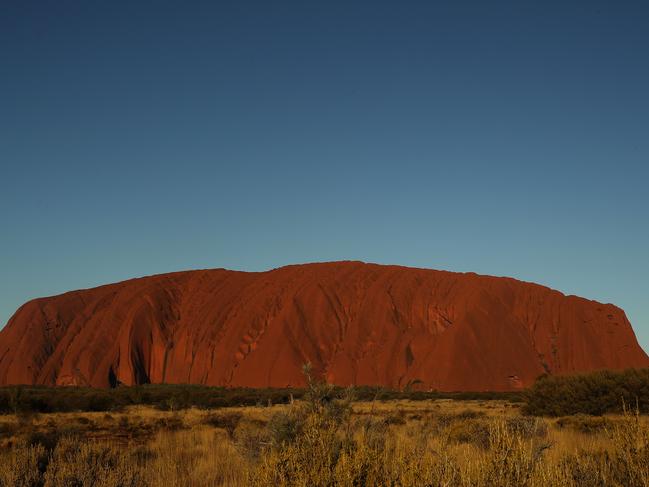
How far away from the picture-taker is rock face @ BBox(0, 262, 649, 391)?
57156mm

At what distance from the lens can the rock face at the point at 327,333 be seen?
5716 centimetres

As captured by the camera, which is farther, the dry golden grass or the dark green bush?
the dark green bush

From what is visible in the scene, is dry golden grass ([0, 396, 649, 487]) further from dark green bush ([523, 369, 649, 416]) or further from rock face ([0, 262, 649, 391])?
rock face ([0, 262, 649, 391])

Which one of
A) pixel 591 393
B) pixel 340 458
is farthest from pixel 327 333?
pixel 340 458

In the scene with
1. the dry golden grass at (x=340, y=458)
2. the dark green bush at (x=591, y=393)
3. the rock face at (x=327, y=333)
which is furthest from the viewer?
the rock face at (x=327, y=333)

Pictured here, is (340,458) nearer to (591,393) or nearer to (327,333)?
(591,393)

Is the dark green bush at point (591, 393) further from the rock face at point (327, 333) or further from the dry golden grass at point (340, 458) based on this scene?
the rock face at point (327, 333)

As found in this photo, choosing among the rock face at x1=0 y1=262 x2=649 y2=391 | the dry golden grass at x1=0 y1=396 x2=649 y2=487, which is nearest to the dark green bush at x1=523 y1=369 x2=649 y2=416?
the dry golden grass at x1=0 y1=396 x2=649 y2=487

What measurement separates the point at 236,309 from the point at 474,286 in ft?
90.5

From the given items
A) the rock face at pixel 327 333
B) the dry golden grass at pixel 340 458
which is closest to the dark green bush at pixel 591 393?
the dry golden grass at pixel 340 458

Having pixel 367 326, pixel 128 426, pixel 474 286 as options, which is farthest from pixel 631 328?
pixel 128 426

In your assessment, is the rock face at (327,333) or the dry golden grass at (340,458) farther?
the rock face at (327,333)

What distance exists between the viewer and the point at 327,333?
61.8m

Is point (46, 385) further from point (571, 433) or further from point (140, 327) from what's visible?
point (571, 433)
